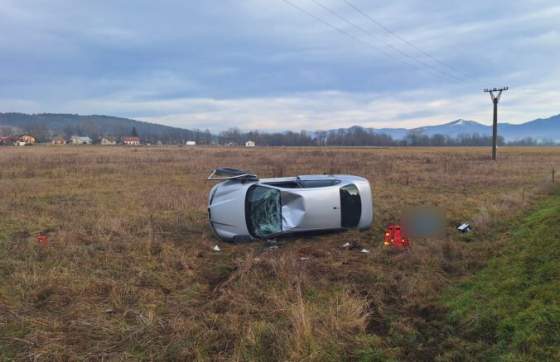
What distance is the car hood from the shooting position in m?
7.68

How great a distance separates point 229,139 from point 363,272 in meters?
147

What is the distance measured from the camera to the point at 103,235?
8.25 meters

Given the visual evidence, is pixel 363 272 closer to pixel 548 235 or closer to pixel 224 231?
pixel 548 235

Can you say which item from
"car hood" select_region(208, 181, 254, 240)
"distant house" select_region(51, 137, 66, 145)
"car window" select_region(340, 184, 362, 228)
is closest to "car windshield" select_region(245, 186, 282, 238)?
"car hood" select_region(208, 181, 254, 240)

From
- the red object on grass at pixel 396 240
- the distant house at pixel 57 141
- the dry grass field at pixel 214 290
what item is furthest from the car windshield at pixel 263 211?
the distant house at pixel 57 141

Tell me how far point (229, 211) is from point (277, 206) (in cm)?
98

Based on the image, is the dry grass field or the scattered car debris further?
the scattered car debris

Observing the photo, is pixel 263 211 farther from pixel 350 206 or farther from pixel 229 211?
pixel 350 206

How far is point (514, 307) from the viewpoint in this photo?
3949 mm

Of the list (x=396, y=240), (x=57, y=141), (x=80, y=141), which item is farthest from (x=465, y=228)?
(x=80, y=141)

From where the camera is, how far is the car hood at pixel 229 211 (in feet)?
25.2

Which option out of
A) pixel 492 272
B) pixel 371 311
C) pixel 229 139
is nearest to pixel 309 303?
pixel 371 311

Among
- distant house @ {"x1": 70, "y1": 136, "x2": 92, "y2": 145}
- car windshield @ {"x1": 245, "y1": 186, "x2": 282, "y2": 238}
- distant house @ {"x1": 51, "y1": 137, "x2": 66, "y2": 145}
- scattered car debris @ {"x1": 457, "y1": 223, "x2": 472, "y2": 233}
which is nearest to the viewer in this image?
car windshield @ {"x1": 245, "y1": 186, "x2": 282, "y2": 238}

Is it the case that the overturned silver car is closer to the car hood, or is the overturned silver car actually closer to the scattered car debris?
the car hood
